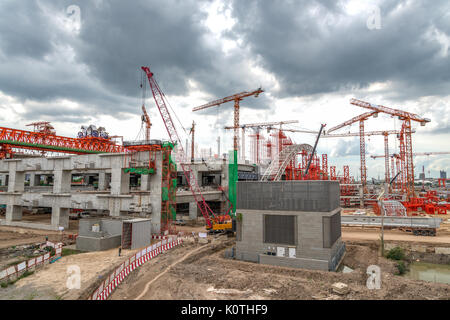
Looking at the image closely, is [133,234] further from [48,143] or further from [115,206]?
[48,143]

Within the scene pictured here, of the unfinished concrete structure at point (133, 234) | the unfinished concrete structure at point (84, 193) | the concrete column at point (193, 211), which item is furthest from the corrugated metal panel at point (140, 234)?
the concrete column at point (193, 211)

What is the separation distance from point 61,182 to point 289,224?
42616 millimetres

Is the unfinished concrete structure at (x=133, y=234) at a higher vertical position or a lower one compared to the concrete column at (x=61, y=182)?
lower

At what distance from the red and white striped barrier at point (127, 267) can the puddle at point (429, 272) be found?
27.6 metres

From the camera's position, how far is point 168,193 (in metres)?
44.2

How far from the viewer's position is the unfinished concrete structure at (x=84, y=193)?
1700 inches

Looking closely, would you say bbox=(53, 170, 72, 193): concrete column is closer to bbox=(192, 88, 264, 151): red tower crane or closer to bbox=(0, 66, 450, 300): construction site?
bbox=(0, 66, 450, 300): construction site

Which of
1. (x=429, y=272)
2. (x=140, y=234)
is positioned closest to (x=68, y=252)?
(x=140, y=234)

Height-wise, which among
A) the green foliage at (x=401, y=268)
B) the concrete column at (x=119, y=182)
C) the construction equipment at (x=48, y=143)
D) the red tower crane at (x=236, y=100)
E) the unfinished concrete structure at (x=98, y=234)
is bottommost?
the green foliage at (x=401, y=268)

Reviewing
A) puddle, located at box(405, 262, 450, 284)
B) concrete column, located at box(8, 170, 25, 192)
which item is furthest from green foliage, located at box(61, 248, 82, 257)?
puddle, located at box(405, 262, 450, 284)

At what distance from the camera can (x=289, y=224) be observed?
3094 centimetres

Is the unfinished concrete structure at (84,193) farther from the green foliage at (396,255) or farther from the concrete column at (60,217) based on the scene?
the green foliage at (396,255)
